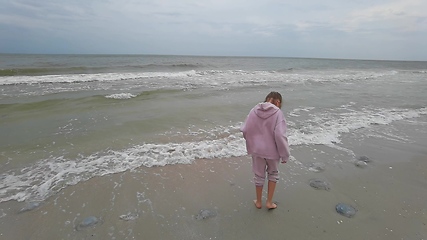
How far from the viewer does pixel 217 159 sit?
16.6ft

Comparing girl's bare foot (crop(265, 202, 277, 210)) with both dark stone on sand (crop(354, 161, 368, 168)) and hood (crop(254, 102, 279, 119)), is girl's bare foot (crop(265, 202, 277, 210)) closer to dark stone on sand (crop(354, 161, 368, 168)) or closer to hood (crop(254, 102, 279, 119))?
hood (crop(254, 102, 279, 119))

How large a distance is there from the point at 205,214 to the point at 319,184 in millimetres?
2065

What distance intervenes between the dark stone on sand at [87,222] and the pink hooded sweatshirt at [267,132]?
7.38ft

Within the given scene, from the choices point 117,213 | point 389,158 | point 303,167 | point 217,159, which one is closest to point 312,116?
point 389,158

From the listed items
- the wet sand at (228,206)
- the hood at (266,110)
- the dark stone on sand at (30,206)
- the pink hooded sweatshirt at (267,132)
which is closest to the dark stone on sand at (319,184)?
the wet sand at (228,206)

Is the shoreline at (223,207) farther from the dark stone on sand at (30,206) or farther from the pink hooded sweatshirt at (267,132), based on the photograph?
the pink hooded sweatshirt at (267,132)

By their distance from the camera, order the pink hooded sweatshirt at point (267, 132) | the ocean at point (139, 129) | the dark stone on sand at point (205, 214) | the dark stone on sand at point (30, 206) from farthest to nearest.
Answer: the ocean at point (139, 129), the dark stone on sand at point (30, 206), the dark stone on sand at point (205, 214), the pink hooded sweatshirt at point (267, 132)

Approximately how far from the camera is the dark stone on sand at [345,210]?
10.7 feet

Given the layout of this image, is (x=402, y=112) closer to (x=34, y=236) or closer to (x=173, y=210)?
(x=173, y=210)

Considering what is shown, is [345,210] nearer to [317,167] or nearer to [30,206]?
[317,167]

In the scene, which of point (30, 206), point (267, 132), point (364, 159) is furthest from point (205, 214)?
point (364, 159)

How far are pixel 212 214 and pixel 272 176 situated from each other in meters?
0.98

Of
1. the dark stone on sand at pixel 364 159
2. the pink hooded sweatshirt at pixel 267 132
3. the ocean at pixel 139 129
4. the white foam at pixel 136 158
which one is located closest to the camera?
the pink hooded sweatshirt at pixel 267 132

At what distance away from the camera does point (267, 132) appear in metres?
3.06
